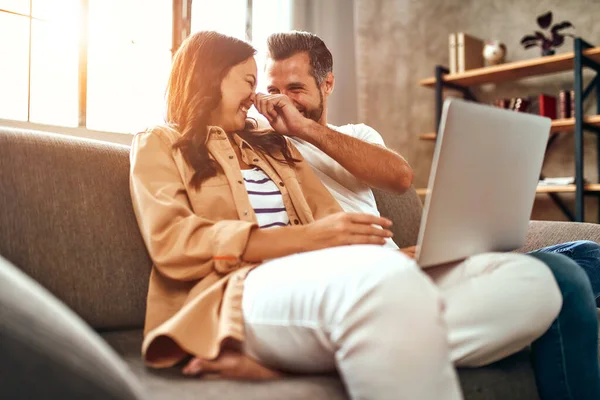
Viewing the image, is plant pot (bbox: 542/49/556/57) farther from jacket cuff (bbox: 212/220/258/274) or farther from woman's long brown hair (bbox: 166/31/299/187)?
jacket cuff (bbox: 212/220/258/274)

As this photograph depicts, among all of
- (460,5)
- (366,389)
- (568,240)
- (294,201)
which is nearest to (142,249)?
(294,201)

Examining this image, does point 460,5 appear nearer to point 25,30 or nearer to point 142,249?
point 25,30

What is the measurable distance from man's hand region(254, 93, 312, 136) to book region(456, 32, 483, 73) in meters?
2.28

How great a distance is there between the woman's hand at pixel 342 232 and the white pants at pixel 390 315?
0.46 feet

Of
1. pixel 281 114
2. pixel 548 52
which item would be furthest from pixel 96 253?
pixel 548 52

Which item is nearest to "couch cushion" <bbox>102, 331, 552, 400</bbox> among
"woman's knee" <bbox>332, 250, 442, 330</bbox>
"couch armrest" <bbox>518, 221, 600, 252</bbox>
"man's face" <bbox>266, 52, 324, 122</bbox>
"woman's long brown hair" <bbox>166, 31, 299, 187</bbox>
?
"woman's knee" <bbox>332, 250, 442, 330</bbox>

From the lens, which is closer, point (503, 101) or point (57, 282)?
point (57, 282)

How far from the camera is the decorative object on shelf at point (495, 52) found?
3326 mm

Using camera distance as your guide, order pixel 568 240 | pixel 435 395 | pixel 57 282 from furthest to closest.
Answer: pixel 568 240 → pixel 57 282 → pixel 435 395

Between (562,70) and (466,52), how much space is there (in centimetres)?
55

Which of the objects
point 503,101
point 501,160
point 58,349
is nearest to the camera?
point 58,349

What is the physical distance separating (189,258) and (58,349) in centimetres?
44

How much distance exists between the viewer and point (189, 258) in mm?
923

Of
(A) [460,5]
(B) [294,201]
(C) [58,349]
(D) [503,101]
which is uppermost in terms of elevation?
(A) [460,5]
